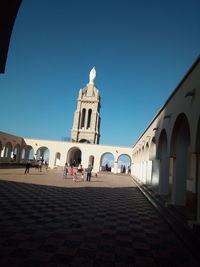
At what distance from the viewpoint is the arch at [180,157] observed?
6250 millimetres

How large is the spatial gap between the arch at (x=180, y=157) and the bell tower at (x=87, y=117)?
36264 mm

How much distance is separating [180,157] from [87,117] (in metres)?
39.0

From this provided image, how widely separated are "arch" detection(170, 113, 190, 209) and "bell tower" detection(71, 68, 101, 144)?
119 feet

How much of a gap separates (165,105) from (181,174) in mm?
3389

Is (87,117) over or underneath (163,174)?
over

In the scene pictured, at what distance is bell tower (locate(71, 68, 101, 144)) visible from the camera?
141 feet

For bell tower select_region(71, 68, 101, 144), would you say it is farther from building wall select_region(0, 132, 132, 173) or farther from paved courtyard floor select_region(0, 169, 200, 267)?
paved courtyard floor select_region(0, 169, 200, 267)

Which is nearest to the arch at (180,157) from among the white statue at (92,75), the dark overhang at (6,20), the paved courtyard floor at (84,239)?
the paved courtyard floor at (84,239)

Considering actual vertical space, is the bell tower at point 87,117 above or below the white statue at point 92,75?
below

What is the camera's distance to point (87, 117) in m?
44.8

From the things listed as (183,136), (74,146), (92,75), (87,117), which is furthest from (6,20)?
(92,75)

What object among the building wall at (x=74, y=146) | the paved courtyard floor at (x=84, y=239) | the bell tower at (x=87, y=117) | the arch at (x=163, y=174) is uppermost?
the bell tower at (x=87, y=117)

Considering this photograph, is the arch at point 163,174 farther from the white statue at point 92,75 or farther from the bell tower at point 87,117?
the white statue at point 92,75

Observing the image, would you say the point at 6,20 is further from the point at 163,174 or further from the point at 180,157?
the point at 163,174
